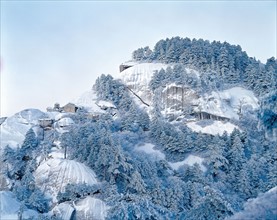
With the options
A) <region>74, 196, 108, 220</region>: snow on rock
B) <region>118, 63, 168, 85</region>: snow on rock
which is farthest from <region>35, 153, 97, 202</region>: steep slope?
<region>118, 63, 168, 85</region>: snow on rock

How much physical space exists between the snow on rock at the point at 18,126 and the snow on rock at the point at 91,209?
50.5 feet

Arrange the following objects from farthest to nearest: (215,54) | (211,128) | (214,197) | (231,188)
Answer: (215,54) → (211,128) → (231,188) → (214,197)

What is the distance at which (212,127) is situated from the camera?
196 ft

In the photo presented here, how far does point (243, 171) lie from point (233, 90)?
69.0 feet

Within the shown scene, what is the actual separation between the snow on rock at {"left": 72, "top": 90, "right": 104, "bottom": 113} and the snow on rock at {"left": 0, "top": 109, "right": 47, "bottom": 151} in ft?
21.8

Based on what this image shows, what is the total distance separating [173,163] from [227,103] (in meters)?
16.6

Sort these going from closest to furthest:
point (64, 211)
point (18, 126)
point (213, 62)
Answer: point (64, 211), point (18, 126), point (213, 62)

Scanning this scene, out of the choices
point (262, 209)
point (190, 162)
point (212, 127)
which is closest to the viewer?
point (262, 209)

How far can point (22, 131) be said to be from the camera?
183 feet

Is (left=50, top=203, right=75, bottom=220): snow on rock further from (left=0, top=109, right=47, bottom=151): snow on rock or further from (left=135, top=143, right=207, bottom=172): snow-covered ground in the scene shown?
(left=135, top=143, right=207, bottom=172): snow-covered ground

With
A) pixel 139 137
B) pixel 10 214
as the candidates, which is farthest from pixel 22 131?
pixel 10 214

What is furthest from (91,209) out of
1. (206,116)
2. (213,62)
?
(213,62)

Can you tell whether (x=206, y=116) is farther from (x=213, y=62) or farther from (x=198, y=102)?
(x=213, y=62)

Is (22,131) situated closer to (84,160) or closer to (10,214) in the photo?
(84,160)
